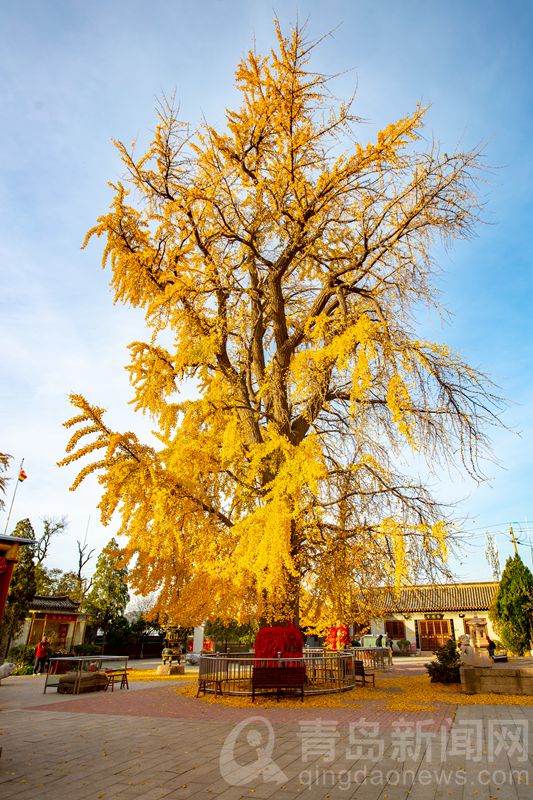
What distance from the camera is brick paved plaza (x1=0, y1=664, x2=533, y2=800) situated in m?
5.16

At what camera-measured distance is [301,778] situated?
5.49 meters

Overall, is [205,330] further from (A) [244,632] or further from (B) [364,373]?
(A) [244,632]

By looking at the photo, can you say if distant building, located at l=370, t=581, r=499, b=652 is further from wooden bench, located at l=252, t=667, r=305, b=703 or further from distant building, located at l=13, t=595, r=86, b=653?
wooden bench, located at l=252, t=667, r=305, b=703

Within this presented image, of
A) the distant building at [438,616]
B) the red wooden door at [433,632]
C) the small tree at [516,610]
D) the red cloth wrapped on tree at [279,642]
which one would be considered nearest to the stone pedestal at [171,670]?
the red cloth wrapped on tree at [279,642]

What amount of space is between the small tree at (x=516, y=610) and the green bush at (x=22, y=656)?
81.6ft

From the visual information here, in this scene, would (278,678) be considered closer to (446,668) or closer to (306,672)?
(306,672)

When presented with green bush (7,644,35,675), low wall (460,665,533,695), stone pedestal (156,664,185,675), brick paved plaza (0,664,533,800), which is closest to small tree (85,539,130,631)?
green bush (7,644,35,675)

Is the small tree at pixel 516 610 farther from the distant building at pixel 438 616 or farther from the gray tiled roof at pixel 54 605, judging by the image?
the gray tiled roof at pixel 54 605

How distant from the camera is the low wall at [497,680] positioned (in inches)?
454

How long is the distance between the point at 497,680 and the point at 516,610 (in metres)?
19.0

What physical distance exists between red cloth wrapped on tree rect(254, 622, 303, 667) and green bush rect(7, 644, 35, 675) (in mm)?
15873

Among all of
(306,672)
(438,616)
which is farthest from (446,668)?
(438,616)

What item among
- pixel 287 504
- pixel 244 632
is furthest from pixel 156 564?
pixel 244 632

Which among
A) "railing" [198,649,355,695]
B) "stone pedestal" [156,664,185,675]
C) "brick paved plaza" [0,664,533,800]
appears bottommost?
"stone pedestal" [156,664,185,675]
